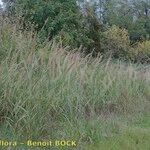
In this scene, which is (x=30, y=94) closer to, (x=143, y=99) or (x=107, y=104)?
(x=107, y=104)

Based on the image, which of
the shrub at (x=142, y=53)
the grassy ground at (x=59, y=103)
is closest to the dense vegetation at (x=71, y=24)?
the shrub at (x=142, y=53)

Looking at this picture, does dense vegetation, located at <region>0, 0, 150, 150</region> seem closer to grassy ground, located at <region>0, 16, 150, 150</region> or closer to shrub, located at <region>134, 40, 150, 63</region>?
grassy ground, located at <region>0, 16, 150, 150</region>

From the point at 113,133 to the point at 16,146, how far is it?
2.15m

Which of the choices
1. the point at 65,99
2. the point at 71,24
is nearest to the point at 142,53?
the point at 71,24

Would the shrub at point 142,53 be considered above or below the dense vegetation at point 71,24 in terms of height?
below

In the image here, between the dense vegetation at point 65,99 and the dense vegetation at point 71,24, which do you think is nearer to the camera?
the dense vegetation at point 65,99

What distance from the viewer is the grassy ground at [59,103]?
668cm

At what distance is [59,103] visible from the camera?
7320mm

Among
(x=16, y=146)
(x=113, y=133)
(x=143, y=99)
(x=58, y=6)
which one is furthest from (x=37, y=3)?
(x=16, y=146)

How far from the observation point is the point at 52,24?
58.2 feet

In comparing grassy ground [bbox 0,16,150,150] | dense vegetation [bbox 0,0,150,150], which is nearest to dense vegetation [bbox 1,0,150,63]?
dense vegetation [bbox 0,0,150,150]

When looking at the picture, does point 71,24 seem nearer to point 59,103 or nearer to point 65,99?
point 65,99

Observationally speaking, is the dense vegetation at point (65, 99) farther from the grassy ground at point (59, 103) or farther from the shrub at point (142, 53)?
the shrub at point (142, 53)

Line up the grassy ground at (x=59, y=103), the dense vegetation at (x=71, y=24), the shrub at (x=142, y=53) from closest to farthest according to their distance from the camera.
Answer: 1. the grassy ground at (x=59, y=103)
2. the dense vegetation at (x=71, y=24)
3. the shrub at (x=142, y=53)
